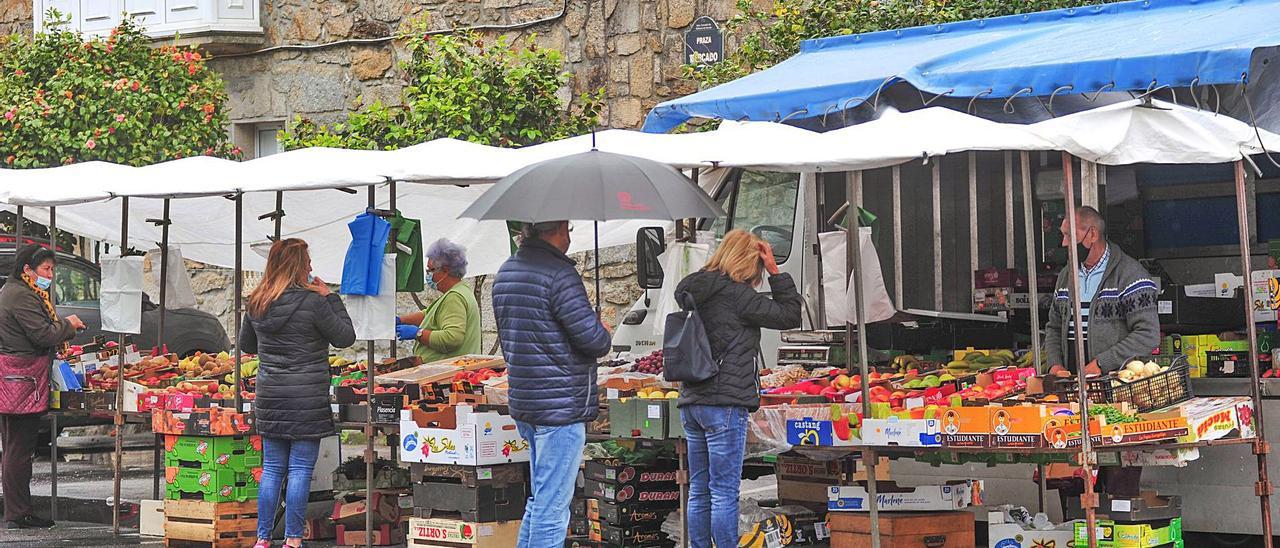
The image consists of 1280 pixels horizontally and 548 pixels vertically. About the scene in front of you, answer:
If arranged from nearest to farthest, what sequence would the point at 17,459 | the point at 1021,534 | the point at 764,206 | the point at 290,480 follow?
the point at 1021,534
the point at 290,480
the point at 17,459
the point at 764,206

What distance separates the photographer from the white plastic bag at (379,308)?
977cm

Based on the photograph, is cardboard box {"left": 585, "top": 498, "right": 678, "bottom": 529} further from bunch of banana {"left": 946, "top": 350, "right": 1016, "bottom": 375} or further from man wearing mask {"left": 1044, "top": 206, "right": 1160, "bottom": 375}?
man wearing mask {"left": 1044, "top": 206, "right": 1160, "bottom": 375}

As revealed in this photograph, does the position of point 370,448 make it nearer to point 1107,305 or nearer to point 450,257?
point 450,257

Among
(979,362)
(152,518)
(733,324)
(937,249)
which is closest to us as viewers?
(733,324)

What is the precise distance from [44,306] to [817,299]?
17.4 ft

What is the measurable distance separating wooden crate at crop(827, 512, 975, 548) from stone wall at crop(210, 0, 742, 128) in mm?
8903

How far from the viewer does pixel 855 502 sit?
8930 millimetres

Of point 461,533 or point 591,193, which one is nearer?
point 591,193

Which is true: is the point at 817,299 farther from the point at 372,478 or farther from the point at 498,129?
the point at 498,129

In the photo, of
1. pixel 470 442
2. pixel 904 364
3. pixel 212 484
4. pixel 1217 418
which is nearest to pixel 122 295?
pixel 212 484

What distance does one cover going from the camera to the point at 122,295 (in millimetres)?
11000

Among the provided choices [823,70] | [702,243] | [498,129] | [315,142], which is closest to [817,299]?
[702,243]

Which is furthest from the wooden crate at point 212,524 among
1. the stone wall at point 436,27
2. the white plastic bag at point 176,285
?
the stone wall at point 436,27

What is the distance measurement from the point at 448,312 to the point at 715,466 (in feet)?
10.6
